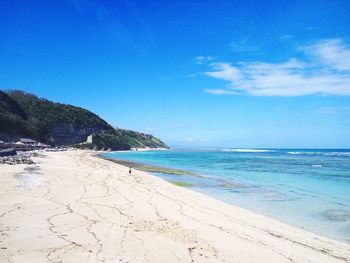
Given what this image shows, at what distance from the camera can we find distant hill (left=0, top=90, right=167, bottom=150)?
69975 mm

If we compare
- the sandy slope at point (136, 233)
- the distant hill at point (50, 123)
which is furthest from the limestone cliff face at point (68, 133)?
the sandy slope at point (136, 233)

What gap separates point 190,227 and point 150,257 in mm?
3288

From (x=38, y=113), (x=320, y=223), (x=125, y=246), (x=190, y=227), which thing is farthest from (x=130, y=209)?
(x=38, y=113)

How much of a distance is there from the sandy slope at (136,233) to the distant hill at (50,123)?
58973 millimetres

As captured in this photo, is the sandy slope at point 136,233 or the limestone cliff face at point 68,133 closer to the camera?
the sandy slope at point 136,233

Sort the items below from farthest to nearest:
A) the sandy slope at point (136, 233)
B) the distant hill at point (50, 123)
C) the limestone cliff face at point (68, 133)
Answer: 1. the limestone cliff face at point (68, 133)
2. the distant hill at point (50, 123)
3. the sandy slope at point (136, 233)

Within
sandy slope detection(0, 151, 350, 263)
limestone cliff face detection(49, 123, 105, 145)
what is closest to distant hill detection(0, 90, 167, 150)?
limestone cliff face detection(49, 123, 105, 145)

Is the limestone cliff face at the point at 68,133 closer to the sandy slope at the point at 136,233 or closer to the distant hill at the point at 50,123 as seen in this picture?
the distant hill at the point at 50,123

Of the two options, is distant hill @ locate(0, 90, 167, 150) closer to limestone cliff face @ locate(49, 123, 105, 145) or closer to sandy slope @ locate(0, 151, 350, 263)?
limestone cliff face @ locate(49, 123, 105, 145)

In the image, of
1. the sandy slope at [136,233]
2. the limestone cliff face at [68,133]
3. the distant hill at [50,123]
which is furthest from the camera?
the limestone cliff face at [68,133]

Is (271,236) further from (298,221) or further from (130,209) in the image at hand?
(130,209)

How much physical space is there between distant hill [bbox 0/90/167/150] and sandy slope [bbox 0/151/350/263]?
5897 centimetres

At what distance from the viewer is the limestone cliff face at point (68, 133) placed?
96250mm

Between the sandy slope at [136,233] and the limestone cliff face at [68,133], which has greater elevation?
the limestone cliff face at [68,133]
